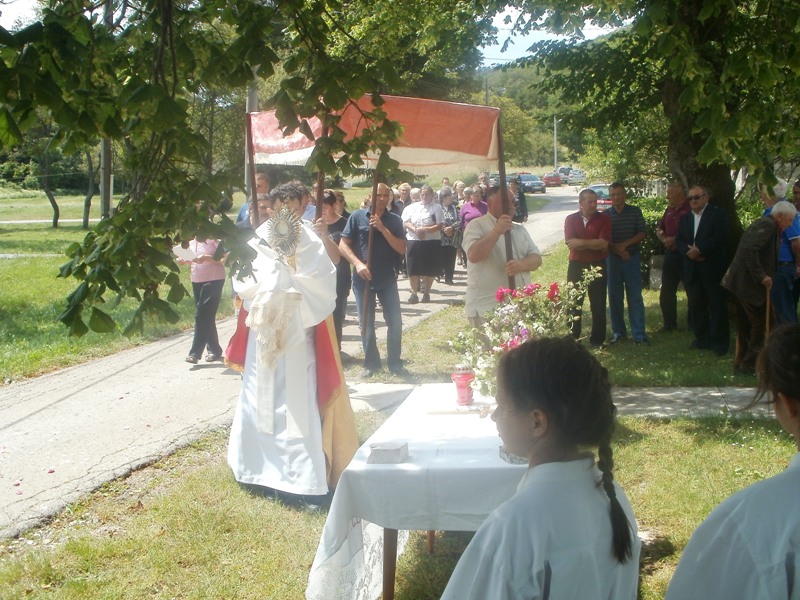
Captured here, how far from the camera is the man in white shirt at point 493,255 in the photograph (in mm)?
7375

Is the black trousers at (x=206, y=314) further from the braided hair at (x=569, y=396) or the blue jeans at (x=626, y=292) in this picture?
the braided hair at (x=569, y=396)

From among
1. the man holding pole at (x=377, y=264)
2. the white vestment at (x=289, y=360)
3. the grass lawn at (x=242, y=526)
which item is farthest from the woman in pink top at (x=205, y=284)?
the white vestment at (x=289, y=360)

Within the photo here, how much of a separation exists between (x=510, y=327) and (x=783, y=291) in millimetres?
4948

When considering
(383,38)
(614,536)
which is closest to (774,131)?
(614,536)

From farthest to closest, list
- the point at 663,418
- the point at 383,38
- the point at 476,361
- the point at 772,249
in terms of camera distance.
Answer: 1. the point at 383,38
2. the point at 772,249
3. the point at 663,418
4. the point at 476,361

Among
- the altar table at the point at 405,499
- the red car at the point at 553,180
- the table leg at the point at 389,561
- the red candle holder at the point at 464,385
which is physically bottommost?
the table leg at the point at 389,561

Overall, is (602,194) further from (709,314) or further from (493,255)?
(493,255)

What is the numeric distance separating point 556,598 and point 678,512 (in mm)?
3723

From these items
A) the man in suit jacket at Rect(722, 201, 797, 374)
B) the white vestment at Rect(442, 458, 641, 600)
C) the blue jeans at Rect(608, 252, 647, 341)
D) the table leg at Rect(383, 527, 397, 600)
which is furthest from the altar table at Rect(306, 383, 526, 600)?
the blue jeans at Rect(608, 252, 647, 341)

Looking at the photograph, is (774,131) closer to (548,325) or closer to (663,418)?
(548,325)

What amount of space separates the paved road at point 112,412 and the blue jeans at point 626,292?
228 centimetres

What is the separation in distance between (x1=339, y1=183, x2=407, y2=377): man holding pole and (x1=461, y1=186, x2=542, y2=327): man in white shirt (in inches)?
64.8

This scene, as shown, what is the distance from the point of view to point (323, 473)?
559 cm

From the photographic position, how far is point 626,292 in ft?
35.1
